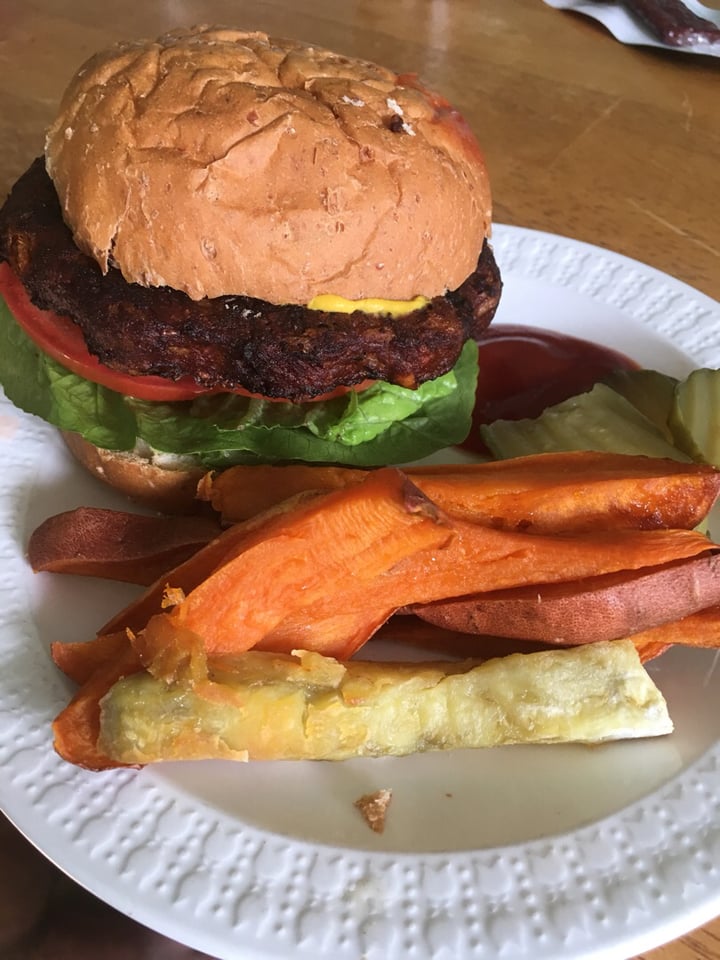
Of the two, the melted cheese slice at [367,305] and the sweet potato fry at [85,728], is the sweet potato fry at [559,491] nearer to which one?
the melted cheese slice at [367,305]

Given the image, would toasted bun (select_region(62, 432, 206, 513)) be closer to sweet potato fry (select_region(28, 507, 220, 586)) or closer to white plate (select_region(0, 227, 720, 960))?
sweet potato fry (select_region(28, 507, 220, 586))

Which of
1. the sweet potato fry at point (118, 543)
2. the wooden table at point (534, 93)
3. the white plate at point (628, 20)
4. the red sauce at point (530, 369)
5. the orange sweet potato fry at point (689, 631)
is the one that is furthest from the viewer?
the white plate at point (628, 20)

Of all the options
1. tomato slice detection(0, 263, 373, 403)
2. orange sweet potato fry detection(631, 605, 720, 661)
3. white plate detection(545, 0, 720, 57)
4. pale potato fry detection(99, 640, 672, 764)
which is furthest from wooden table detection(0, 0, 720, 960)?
pale potato fry detection(99, 640, 672, 764)

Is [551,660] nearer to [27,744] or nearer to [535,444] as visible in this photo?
[535,444]

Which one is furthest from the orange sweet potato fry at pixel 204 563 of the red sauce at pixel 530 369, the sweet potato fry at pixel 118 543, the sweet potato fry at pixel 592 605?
the red sauce at pixel 530 369

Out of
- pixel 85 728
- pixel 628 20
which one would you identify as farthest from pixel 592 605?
pixel 628 20
